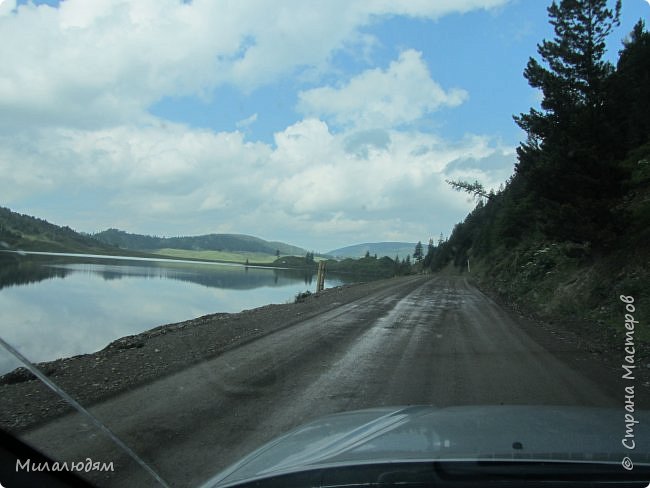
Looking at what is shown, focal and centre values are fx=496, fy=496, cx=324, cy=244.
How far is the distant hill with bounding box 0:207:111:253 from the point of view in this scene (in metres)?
→ 5.48

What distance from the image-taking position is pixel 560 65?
20.3 metres

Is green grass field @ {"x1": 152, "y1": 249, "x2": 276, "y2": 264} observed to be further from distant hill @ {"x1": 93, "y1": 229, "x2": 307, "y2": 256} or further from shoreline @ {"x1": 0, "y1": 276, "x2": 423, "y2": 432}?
shoreline @ {"x1": 0, "y1": 276, "x2": 423, "y2": 432}

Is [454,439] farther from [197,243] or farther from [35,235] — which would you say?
[197,243]

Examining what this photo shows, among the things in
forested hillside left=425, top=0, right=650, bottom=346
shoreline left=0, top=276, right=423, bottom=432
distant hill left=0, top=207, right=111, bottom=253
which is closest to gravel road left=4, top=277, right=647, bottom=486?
shoreline left=0, top=276, right=423, bottom=432

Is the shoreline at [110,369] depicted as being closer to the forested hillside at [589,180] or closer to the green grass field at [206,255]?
the forested hillside at [589,180]

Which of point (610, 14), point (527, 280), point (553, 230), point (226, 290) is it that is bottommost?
point (226, 290)

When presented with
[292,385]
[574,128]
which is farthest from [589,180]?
[292,385]

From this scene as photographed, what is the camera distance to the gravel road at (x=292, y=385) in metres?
4.34

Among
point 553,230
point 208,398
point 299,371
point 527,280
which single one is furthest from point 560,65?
point 208,398

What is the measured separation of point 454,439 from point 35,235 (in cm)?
680

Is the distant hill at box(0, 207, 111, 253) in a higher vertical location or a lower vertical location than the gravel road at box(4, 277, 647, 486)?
higher

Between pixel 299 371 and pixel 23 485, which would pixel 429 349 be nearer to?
pixel 299 371

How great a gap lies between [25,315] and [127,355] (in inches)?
151

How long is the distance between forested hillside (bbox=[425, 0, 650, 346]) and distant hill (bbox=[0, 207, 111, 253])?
10957 mm
